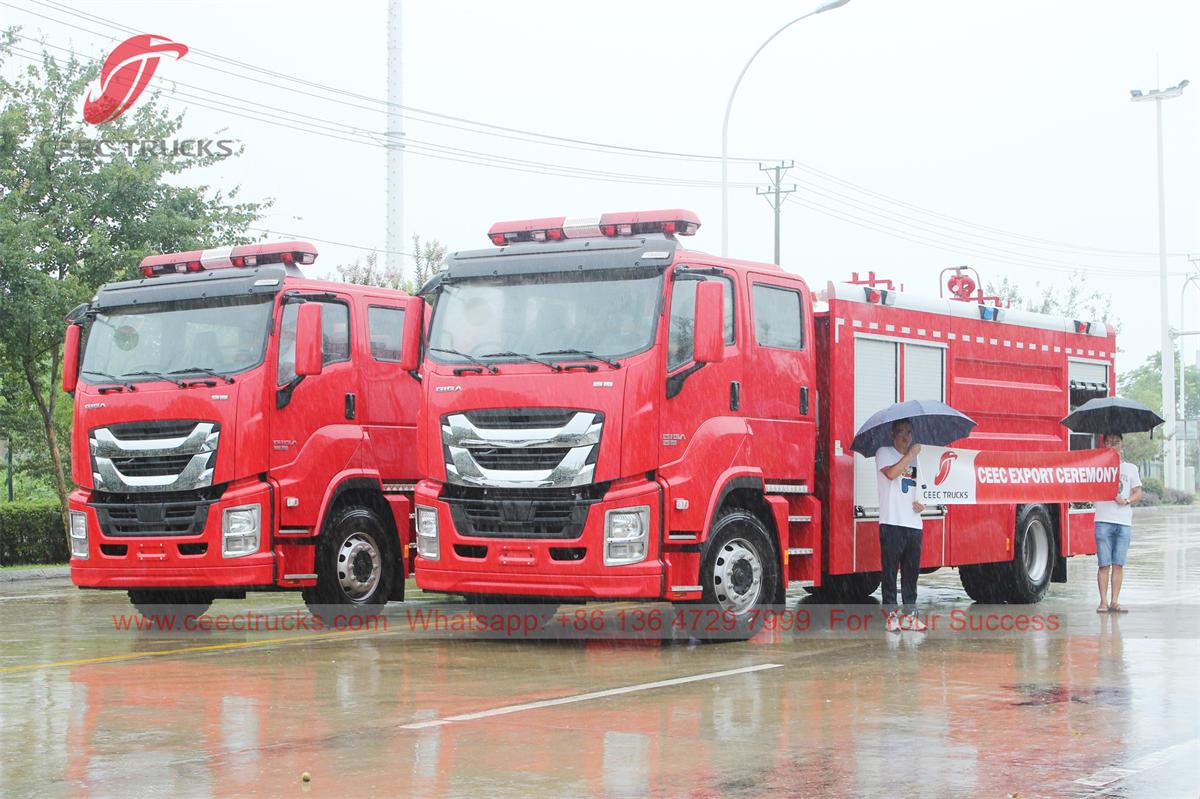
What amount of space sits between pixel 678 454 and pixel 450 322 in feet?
7.20

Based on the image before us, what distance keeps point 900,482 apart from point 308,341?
199 inches

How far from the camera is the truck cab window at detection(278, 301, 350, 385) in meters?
13.8

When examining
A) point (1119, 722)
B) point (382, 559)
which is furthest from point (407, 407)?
point (1119, 722)

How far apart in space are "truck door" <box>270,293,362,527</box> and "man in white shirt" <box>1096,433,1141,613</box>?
6.91 metres

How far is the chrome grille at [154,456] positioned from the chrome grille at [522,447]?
7.43 feet

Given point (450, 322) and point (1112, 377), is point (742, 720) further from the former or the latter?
point (1112, 377)

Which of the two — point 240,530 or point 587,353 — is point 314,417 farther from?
point 587,353

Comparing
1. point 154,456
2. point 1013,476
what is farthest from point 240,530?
point 1013,476

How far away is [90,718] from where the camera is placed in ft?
29.8

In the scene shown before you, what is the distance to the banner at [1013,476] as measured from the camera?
1466cm

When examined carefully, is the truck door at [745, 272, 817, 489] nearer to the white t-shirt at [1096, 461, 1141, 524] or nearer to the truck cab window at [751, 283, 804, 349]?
the truck cab window at [751, 283, 804, 349]

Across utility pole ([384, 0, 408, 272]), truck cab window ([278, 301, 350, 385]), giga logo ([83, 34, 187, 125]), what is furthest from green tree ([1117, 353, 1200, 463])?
truck cab window ([278, 301, 350, 385])

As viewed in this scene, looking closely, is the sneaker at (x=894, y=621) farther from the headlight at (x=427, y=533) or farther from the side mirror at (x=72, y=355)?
the side mirror at (x=72, y=355)

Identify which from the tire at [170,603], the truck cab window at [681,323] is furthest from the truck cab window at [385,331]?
the truck cab window at [681,323]
